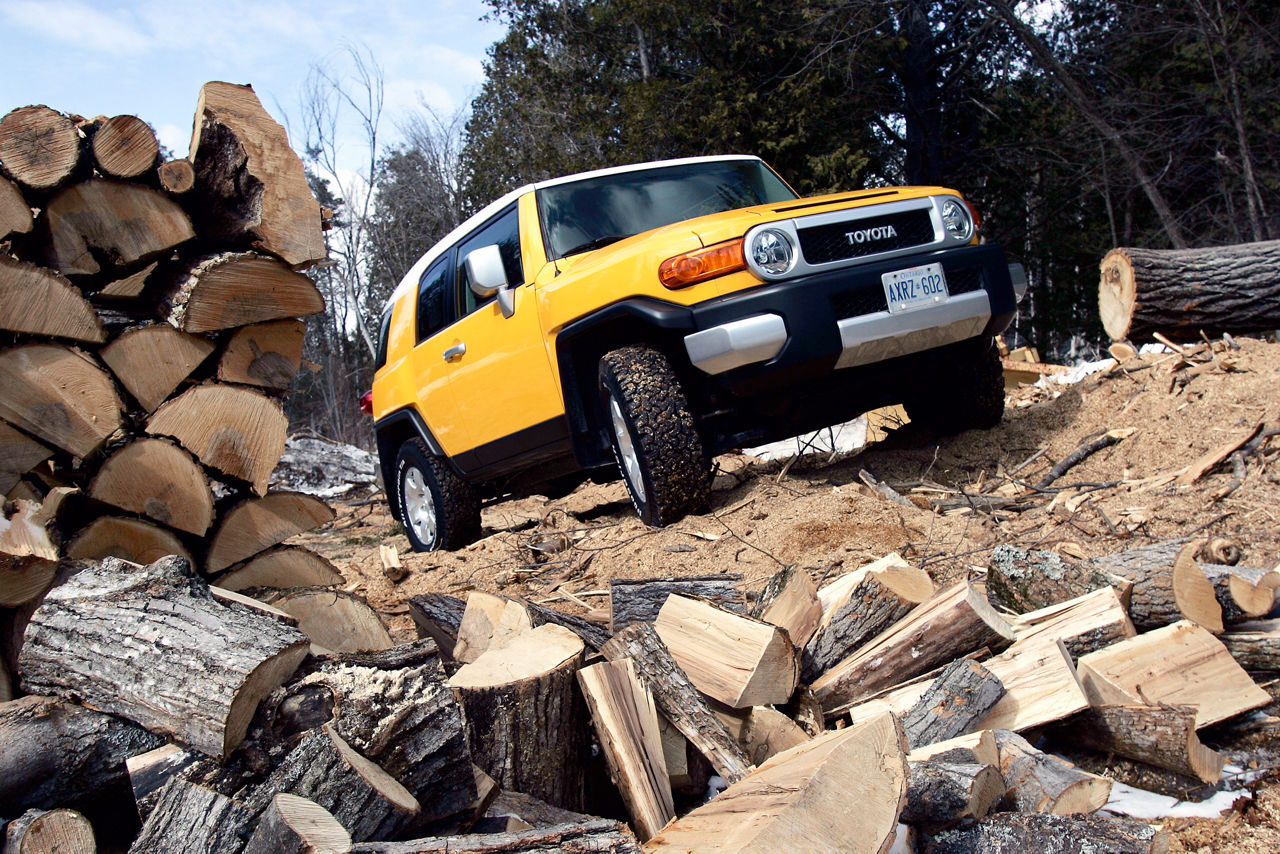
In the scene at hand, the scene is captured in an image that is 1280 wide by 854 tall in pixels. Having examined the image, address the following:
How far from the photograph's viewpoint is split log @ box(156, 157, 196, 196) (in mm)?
3092

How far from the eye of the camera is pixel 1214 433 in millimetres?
4645

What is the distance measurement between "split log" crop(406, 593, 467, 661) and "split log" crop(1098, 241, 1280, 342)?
5547mm

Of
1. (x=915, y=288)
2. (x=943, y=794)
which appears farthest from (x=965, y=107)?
(x=943, y=794)

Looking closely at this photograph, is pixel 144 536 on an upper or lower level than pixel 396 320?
lower

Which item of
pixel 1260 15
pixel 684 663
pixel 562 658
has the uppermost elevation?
pixel 1260 15

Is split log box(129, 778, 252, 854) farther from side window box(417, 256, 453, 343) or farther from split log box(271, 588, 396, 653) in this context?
side window box(417, 256, 453, 343)

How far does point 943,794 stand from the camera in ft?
6.01

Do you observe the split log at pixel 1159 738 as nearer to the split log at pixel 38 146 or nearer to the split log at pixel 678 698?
the split log at pixel 678 698

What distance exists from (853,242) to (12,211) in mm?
3193

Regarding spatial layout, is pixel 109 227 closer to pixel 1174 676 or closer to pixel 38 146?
pixel 38 146

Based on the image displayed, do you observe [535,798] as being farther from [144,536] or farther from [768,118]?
[768,118]

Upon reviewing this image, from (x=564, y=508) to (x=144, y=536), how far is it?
3.96m

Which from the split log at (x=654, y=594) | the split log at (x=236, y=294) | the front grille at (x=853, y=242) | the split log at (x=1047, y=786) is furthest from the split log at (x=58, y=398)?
the front grille at (x=853, y=242)

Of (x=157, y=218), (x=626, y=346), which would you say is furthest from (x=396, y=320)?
(x=157, y=218)
